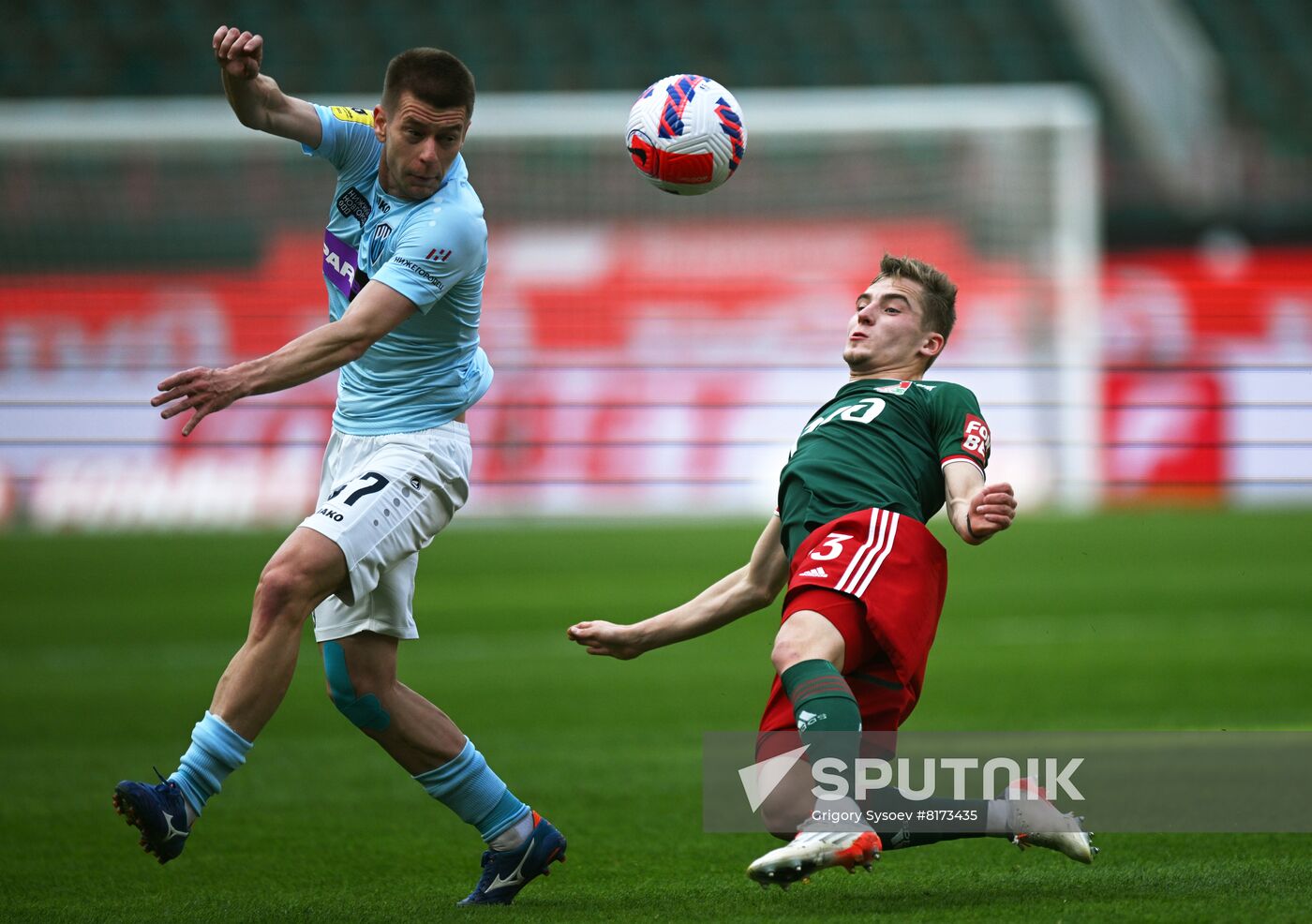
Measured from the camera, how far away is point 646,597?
42.7 feet

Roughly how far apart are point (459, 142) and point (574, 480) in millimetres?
14376

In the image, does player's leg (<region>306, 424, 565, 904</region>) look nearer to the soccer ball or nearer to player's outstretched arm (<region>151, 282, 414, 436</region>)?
player's outstretched arm (<region>151, 282, 414, 436</region>)

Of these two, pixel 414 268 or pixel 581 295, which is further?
pixel 581 295

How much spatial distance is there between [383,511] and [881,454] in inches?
56.0

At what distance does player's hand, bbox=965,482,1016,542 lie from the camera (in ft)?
13.6

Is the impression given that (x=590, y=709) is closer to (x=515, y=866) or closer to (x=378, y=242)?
(x=515, y=866)

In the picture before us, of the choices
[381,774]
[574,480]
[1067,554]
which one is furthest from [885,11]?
[381,774]

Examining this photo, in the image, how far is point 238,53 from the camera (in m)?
5.15

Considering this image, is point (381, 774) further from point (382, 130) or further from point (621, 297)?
point (621, 297)

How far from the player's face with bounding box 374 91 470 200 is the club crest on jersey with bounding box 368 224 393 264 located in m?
0.13

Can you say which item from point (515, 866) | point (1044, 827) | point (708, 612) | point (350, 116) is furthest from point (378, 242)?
point (1044, 827)

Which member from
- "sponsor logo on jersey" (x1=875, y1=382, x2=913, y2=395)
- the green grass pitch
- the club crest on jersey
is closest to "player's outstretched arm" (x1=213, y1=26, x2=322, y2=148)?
the club crest on jersey

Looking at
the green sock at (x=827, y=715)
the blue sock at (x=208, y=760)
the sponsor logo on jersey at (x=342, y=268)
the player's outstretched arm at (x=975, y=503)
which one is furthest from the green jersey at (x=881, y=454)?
the blue sock at (x=208, y=760)

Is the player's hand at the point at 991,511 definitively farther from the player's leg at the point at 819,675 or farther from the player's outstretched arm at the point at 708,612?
the player's outstretched arm at the point at 708,612
